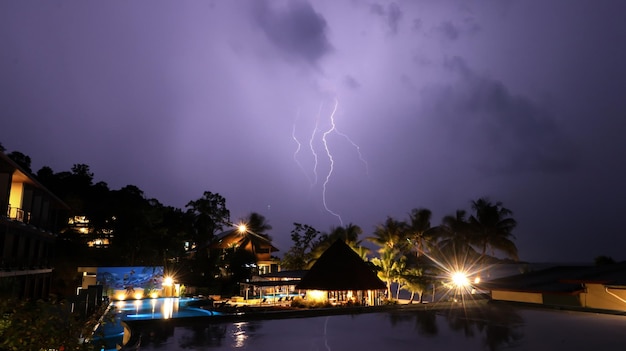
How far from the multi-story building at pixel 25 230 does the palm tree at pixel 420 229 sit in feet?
106

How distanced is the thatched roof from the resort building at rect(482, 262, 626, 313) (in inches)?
289

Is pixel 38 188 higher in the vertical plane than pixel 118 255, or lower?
higher

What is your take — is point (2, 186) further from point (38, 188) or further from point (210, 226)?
point (210, 226)

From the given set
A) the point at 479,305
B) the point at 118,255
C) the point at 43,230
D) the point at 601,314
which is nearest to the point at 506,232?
the point at 479,305

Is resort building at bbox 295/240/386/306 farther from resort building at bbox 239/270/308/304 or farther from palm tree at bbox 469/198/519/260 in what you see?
palm tree at bbox 469/198/519/260

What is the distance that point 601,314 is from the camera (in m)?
18.3

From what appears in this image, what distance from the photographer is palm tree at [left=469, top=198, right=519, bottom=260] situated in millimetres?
43725

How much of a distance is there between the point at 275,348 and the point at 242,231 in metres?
40.6

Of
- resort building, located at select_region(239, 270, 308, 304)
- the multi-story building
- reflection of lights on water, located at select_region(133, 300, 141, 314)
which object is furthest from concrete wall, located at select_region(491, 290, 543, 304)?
the multi-story building

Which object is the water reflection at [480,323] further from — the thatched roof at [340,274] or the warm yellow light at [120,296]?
the warm yellow light at [120,296]

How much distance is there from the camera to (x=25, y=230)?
89.8 feet

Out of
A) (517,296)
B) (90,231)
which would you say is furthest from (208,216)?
(517,296)

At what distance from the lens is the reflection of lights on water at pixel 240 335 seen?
38.5ft

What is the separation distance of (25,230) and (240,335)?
21.8 m
